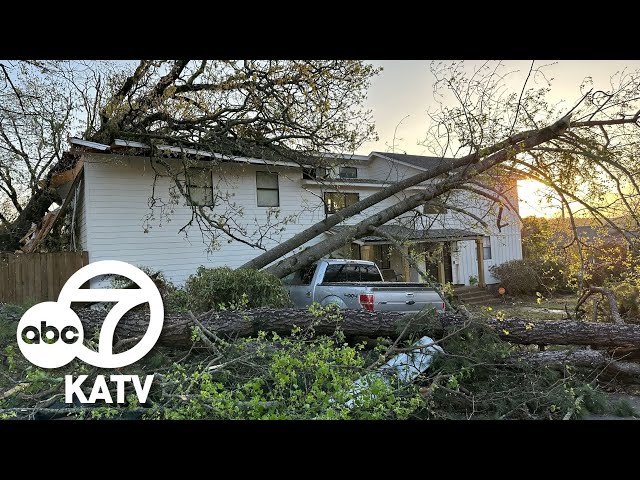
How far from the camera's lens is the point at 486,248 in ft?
17.0

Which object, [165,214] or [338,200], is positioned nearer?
[165,214]

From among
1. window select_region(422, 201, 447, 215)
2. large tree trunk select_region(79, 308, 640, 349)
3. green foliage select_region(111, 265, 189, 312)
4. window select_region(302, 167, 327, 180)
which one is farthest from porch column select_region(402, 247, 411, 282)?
green foliage select_region(111, 265, 189, 312)

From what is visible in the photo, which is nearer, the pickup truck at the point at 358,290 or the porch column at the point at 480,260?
the pickup truck at the point at 358,290

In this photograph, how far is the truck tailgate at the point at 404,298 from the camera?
4418 mm

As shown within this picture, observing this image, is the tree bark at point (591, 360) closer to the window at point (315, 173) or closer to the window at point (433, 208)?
the window at point (433, 208)

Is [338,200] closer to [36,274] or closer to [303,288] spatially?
[303,288]

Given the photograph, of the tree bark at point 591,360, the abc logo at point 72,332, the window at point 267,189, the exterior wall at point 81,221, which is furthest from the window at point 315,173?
the tree bark at point 591,360

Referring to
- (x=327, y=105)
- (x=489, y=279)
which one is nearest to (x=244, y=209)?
(x=327, y=105)

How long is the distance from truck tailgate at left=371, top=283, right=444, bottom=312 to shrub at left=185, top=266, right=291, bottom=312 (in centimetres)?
114

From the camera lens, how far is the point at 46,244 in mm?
5625

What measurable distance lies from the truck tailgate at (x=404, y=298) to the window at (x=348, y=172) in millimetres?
2116

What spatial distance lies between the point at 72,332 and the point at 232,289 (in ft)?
5.71

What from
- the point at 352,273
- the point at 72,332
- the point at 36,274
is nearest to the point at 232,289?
the point at 352,273
